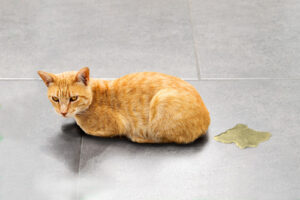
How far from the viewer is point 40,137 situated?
2.72 m

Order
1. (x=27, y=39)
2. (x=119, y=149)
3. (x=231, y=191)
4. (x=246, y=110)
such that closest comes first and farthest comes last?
(x=231, y=191)
(x=119, y=149)
(x=246, y=110)
(x=27, y=39)

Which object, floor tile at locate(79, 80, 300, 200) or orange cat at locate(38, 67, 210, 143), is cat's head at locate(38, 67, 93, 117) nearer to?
orange cat at locate(38, 67, 210, 143)

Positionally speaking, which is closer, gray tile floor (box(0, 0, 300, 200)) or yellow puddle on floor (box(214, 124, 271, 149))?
gray tile floor (box(0, 0, 300, 200))

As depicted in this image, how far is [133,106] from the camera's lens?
253 centimetres

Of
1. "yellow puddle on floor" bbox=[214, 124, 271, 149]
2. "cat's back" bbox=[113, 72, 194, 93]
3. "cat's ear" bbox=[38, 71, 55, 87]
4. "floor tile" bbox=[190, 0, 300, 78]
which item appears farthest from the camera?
"floor tile" bbox=[190, 0, 300, 78]

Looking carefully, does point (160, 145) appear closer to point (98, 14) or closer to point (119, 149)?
point (119, 149)

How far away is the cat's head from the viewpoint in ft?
7.91

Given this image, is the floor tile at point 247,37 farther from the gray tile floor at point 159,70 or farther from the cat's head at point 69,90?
the cat's head at point 69,90

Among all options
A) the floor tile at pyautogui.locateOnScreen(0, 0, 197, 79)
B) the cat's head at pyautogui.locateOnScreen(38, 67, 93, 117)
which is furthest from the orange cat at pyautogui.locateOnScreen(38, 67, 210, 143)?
the floor tile at pyautogui.locateOnScreen(0, 0, 197, 79)

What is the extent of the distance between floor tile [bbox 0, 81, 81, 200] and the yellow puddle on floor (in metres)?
1.05

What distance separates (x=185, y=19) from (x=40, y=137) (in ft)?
6.32

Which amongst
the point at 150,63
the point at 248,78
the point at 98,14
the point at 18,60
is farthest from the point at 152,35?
the point at 18,60

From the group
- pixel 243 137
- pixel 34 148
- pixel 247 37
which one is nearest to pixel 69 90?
pixel 34 148

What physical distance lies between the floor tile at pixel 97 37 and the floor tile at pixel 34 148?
385 mm
